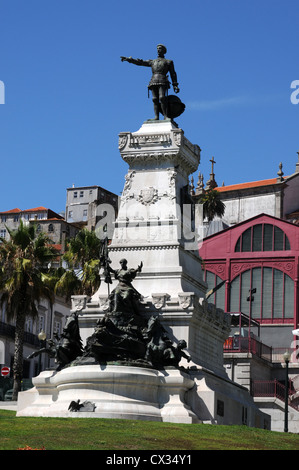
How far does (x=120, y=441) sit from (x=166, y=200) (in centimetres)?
1668

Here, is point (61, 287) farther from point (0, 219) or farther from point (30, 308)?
point (0, 219)

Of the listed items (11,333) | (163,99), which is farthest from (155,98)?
(11,333)

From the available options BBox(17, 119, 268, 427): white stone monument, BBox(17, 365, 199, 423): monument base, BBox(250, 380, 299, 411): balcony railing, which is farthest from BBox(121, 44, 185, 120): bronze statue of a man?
BBox(250, 380, 299, 411): balcony railing

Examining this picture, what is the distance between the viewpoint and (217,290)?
72500 millimetres

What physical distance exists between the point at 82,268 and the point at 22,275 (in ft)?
19.4

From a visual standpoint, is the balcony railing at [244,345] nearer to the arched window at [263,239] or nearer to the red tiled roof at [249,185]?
the arched window at [263,239]

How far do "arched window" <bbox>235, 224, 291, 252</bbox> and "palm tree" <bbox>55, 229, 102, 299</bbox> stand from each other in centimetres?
1590

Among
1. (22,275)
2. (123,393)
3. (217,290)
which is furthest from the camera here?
(217,290)

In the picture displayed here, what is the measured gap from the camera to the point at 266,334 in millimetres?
69500

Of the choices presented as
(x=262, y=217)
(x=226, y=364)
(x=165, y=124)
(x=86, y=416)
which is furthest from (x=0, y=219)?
(x=86, y=416)

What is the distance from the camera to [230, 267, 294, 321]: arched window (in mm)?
70188

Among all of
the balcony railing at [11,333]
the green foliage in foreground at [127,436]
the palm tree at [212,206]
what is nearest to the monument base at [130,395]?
the green foliage in foreground at [127,436]

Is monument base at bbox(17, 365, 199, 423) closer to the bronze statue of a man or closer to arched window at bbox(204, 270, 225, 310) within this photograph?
the bronze statue of a man

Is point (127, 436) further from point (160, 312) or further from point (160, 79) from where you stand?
point (160, 79)
